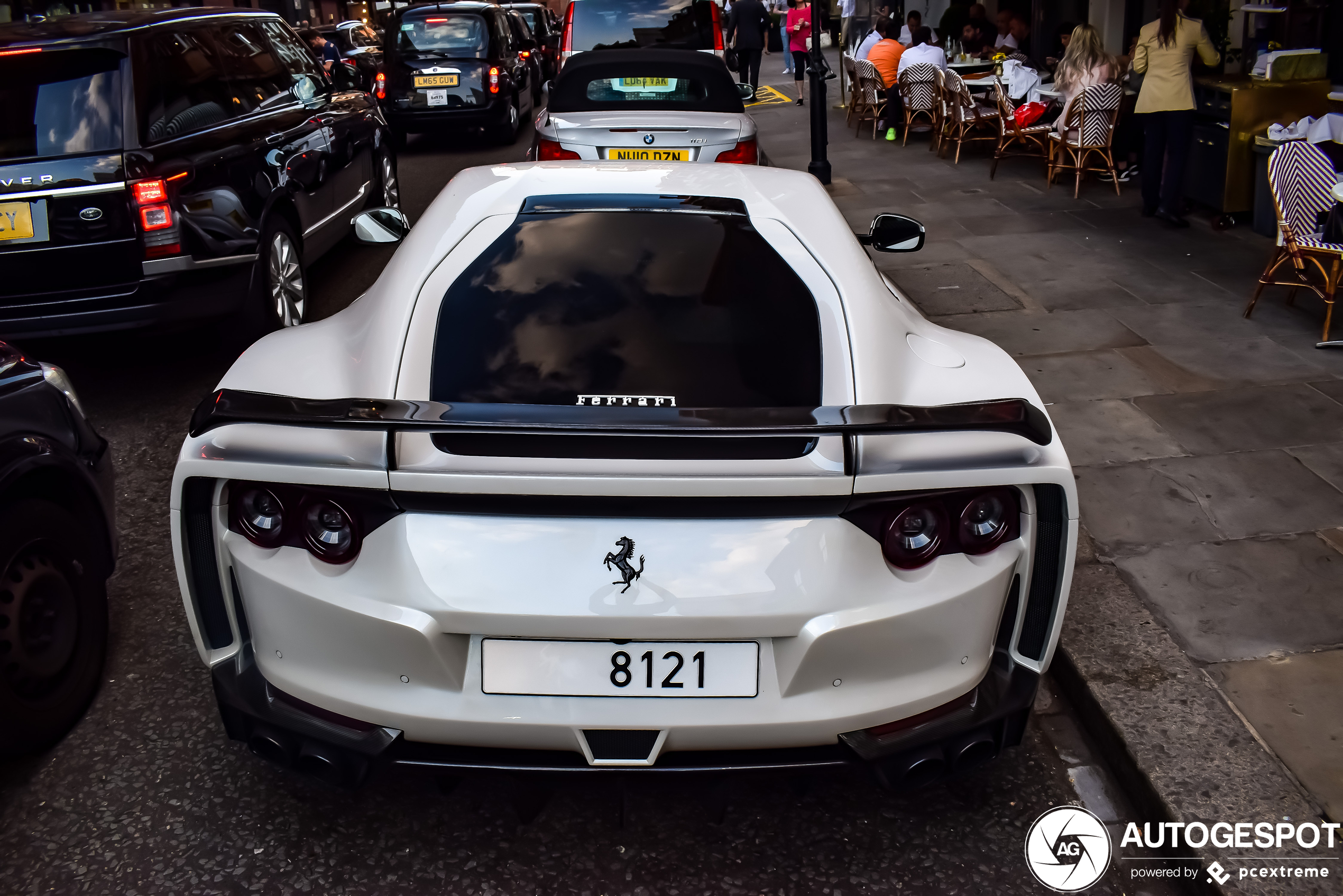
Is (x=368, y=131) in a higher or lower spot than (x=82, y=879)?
higher

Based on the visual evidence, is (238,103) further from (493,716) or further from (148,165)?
(493,716)

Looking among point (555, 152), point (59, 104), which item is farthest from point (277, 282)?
point (555, 152)

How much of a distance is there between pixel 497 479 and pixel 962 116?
38.6 feet

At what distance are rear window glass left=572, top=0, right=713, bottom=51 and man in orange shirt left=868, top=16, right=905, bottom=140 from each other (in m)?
3.71

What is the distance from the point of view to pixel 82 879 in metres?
2.80

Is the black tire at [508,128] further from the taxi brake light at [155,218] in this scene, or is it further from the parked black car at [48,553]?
the parked black car at [48,553]

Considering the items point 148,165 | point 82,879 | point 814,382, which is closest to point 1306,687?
point 814,382

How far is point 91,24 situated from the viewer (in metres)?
6.29

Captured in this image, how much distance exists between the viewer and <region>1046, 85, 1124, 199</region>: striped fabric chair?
10.5 meters

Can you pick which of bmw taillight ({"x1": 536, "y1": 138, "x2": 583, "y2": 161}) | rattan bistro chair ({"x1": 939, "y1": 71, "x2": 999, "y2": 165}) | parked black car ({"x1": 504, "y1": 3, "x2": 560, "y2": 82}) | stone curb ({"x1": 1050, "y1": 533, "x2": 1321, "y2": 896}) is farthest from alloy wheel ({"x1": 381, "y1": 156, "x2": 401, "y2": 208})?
parked black car ({"x1": 504, "y1": 3, "x2": 560, "y2": 82})

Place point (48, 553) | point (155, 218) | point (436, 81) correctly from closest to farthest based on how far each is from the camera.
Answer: point (48, 553) → point (155, 218) → point (436, 81)

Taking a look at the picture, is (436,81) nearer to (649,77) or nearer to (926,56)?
(926,56)

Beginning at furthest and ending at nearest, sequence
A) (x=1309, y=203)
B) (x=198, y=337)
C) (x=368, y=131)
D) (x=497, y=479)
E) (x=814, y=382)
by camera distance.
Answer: (x=368, y=131) → (x=198, y=337) → (x=1309, y=203) → (x=814, y=382) → (x=497, y=479)

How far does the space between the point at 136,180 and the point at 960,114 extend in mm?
9442
